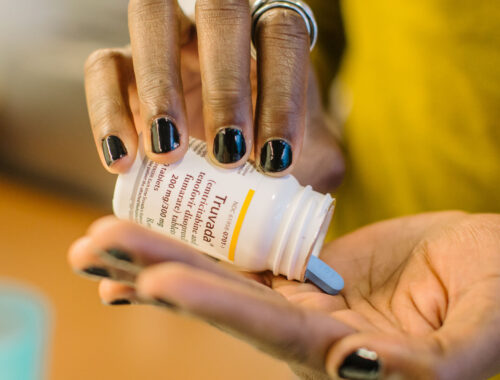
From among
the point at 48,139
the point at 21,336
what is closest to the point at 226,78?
the point at 21,336

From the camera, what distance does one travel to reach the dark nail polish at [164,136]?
19.1 inches

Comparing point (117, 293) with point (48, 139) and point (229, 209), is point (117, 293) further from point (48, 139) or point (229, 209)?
point (48, 139)

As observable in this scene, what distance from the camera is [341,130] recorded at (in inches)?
37.3

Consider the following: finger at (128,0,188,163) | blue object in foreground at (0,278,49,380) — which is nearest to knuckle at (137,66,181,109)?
finger at (128,0,188,163)

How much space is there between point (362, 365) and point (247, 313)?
0.09m

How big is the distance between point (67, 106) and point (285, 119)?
3.31ft

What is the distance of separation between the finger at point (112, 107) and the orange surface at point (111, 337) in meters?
0.58

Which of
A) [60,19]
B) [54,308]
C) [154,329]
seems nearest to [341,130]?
[154,329]

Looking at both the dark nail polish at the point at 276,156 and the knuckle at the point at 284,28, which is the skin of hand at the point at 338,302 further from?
the knuckle at the point at 284,28

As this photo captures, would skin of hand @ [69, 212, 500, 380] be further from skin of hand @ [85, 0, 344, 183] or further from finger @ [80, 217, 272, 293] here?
skin of hand @ [85, 0, 344, 183]

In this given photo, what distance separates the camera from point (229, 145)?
0.49 metres

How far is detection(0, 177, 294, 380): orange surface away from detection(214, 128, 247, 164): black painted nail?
62 centimetres

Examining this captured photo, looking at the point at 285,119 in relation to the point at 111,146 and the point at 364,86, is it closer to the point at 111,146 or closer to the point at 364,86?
the point at 111,146

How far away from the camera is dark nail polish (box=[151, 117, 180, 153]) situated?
1.59 feet
